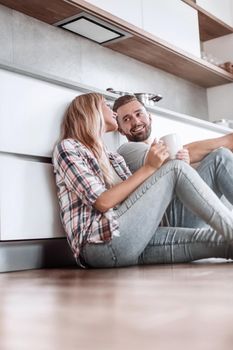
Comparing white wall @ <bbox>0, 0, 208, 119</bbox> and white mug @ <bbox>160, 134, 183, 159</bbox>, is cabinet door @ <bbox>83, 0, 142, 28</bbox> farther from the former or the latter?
white mug @ <bbox>160, 134, 183, 159</bbox>

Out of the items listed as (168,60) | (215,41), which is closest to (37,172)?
(168,60)

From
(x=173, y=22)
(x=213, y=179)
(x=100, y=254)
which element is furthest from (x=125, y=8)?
(x=100, y=254)

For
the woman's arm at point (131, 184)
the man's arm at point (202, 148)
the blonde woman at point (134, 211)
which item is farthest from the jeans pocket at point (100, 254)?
the man's arm at point (202, 148)

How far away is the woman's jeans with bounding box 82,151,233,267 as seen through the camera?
1971mm

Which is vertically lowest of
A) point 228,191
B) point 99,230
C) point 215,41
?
point 99,230

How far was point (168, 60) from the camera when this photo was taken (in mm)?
4184

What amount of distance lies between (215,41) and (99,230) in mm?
3492

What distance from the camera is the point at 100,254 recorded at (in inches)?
80.0

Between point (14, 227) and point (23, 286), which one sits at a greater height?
point (14, 227)

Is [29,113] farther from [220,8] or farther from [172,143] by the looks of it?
[220,8]

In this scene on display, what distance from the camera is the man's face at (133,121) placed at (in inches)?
102

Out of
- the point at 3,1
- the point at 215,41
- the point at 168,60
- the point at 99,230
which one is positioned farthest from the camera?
the point at 215,41

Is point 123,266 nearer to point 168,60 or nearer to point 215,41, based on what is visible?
point 168,60

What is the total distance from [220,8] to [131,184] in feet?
10.5
